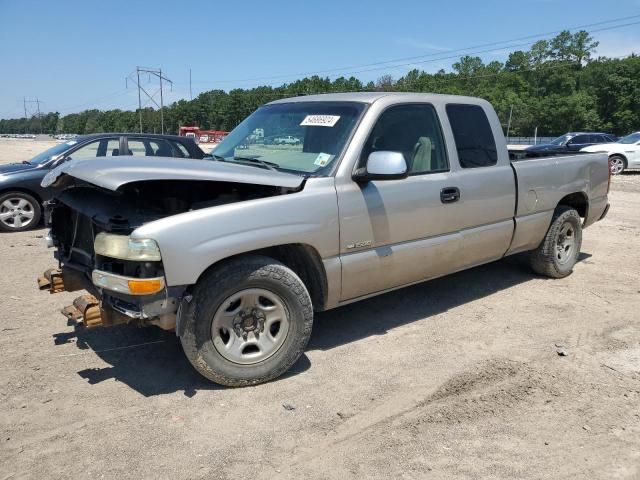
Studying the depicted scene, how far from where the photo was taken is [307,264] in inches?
153

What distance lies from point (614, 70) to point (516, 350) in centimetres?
8326

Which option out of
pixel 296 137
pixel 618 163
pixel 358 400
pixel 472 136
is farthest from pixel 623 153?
pixel 358 400

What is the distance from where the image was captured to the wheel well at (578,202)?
6222 millimetres

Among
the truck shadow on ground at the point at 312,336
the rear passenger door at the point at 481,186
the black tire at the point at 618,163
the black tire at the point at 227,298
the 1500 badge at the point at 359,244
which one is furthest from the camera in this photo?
the black tire at the point at 618,163

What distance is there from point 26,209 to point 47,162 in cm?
88

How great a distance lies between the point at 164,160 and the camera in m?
3.62

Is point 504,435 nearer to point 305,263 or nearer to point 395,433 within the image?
point 395,433

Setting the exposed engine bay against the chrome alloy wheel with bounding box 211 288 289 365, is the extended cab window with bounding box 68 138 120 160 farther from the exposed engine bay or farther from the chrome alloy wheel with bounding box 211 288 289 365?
the chrome alloy wheel with bounding box 211 288 289 365

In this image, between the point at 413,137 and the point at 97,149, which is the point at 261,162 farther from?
the point at 97,149

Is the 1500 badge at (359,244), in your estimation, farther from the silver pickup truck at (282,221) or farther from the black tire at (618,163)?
the black tire at (618,163)

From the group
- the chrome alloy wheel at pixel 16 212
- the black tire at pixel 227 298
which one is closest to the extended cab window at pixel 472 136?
the black tire at pixel 227 298

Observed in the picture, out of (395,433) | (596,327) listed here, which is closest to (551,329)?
(596,327)

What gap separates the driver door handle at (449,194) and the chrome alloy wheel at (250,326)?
67.7 inches

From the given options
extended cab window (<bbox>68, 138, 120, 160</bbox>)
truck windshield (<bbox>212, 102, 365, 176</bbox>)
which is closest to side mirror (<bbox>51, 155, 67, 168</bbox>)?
extended cab window (<bbox>68, 138, 120, 160</bbox>)
